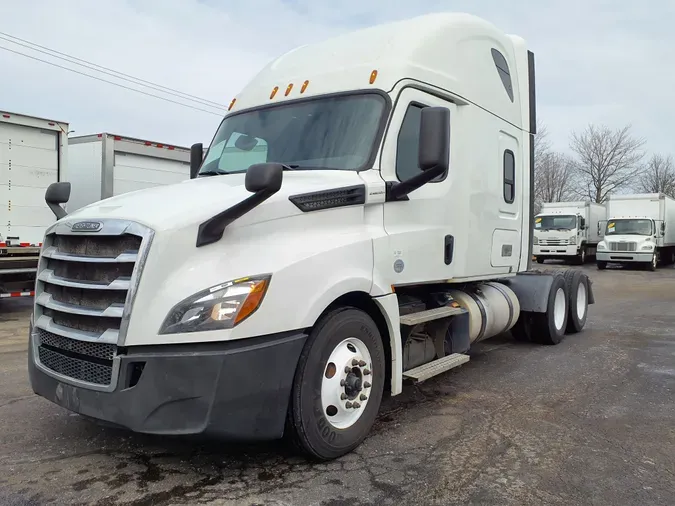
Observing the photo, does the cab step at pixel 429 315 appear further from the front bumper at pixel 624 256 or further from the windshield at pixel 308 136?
the front bumper at pixel 624 256

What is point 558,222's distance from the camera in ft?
95.3

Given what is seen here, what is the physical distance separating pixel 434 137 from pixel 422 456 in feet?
7.18

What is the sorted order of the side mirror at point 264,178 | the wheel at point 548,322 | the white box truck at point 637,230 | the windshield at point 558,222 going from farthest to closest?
the windshield at point 558,222 → the white box truck at point 637,230 → the wheel at point 548,322 → the side mirror at point 264,178

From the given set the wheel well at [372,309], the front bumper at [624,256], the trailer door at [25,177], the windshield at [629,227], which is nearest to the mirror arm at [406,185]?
the wheel well at [372,309]

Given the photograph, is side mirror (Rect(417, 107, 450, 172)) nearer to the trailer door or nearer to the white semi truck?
the white semi truck

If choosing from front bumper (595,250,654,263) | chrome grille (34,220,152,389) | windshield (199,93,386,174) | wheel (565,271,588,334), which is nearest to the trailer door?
windshield (199,93,386,174)

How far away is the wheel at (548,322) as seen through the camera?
7.70 m

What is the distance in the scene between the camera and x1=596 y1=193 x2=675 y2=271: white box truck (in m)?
26.0

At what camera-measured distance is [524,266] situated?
Result: 7230 millimetres

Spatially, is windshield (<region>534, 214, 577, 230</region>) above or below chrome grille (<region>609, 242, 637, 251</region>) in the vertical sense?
above

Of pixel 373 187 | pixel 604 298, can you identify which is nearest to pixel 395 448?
pixel 373 187

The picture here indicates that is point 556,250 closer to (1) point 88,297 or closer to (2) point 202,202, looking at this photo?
(2) point 202,202

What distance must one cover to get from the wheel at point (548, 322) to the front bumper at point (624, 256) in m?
20.1

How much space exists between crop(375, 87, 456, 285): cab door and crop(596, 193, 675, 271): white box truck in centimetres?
2400
